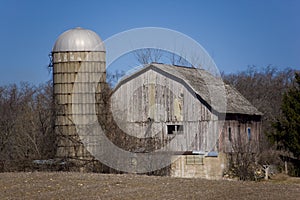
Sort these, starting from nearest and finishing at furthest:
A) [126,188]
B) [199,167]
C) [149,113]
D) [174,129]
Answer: [126,188] → [199,167] → [174,129] → [149,113]

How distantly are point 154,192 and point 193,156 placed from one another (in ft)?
54.2

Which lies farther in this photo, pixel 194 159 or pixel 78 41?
pixel 194 159

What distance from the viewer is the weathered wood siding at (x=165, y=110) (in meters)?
34.8

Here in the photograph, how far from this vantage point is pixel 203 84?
36469 mm

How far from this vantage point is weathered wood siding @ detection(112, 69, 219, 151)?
114 feet

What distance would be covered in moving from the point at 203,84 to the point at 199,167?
527cm

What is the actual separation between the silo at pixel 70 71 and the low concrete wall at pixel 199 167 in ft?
19.5

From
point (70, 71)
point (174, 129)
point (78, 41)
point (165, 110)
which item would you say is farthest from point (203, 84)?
point (70, 71)

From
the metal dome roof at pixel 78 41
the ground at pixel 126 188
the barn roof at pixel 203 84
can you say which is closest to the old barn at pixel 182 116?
the barn roof at pixel 203 84

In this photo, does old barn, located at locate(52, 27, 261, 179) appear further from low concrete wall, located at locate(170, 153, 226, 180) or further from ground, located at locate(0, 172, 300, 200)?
ground, located at locate(0, 172, 300, 200)

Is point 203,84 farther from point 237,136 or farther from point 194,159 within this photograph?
point 194,159

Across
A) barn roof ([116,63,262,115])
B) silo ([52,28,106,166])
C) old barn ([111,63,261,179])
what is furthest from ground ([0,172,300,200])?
barn roof ([116,63,262,115])

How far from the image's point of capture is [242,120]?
37.4m

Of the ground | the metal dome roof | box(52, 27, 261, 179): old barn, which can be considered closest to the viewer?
the ground
